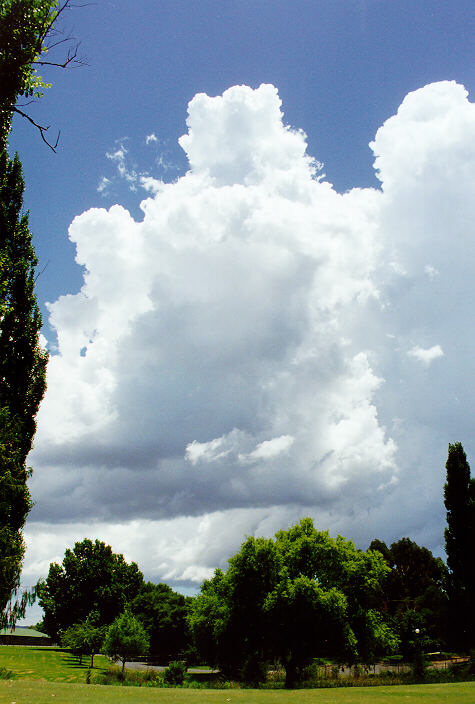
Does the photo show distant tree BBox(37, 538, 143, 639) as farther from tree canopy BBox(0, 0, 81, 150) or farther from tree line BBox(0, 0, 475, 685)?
tree canopy BBox(0, 0, 81, 150)

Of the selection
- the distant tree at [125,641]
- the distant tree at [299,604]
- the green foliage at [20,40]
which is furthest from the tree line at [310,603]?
the green foliage at [20,40]

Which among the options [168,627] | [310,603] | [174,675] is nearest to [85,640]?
[168,627]

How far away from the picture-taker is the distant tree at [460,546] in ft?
165

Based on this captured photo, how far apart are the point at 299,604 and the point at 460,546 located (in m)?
24.1

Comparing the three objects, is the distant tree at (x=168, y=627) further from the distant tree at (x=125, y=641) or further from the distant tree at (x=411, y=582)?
the distant tree at (x=411, y=582)

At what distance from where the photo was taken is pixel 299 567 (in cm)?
4222

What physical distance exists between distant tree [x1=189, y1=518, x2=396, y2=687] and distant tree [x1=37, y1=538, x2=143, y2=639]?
7226 cm

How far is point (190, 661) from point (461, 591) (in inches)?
1921

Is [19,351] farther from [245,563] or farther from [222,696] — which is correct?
[245,563]

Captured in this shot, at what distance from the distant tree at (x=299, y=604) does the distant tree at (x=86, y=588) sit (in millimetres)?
72262

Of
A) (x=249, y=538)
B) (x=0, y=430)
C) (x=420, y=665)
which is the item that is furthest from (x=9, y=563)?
(x=420, y=665)

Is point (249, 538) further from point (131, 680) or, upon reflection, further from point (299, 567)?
point (131, 680)

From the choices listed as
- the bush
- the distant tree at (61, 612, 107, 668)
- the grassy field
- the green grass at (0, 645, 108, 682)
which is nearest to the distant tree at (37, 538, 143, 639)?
the green grass at (0, 645, 108, 682)

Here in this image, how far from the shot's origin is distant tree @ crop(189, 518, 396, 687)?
1490 inches
